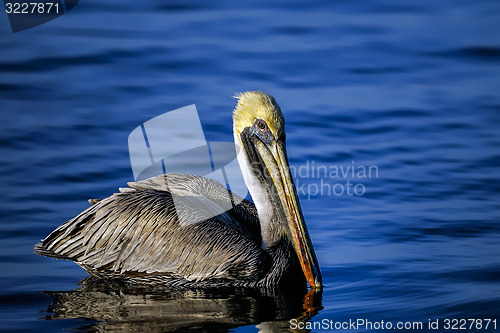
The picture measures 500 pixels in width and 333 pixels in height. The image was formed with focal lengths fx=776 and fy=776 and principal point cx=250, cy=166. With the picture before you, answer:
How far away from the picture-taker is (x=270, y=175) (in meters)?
5.81

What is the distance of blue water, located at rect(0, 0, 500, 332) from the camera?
5.43 metres

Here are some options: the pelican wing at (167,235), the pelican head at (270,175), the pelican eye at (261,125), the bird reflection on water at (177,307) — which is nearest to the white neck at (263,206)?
the pelican head at (270,175)

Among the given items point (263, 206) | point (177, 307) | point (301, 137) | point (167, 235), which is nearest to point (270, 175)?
point (263, 206)

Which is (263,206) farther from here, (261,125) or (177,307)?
(177,307)

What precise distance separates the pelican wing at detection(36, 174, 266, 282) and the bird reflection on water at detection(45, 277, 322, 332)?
0.15 metres

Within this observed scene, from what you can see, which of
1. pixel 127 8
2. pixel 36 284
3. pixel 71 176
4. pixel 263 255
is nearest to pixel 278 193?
pixel 263 255

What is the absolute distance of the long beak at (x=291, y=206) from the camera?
5629mm

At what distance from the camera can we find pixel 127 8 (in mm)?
12758

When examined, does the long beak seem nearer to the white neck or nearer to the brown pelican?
the brown pelican

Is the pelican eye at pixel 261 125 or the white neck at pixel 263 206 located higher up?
the pelican eye at pixel 261 125

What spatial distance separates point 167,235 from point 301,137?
140 inches

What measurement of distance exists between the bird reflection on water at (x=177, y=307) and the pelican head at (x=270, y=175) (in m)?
0.34

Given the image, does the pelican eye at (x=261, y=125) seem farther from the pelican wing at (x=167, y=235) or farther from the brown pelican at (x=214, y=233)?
the pelican wing at (x=167, y=235)

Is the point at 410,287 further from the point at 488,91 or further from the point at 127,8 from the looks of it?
the point at 127,8
